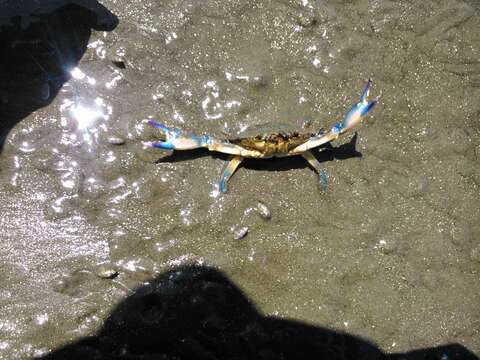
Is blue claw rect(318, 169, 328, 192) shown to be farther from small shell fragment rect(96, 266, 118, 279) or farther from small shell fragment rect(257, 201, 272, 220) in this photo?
small shell fragment rect(96, 266, 118, 279)

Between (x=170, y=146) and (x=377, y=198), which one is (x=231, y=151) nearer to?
(x=170, y=146)

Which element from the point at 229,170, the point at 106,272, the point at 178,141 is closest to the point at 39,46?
the point at 178,141

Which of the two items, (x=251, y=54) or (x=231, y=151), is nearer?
(x=231, y=151)

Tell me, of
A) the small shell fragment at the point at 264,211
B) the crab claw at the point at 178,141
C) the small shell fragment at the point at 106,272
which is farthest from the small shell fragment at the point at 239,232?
the small shell fragment at the point at 106,272

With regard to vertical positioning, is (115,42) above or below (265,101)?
above

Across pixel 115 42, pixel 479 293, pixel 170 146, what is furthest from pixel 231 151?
pixel 479 293

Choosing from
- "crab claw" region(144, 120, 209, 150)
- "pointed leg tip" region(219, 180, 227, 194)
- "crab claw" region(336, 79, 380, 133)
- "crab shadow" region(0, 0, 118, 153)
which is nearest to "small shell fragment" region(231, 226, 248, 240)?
"pointed leg tip" region(219, 180, 227, 194)
